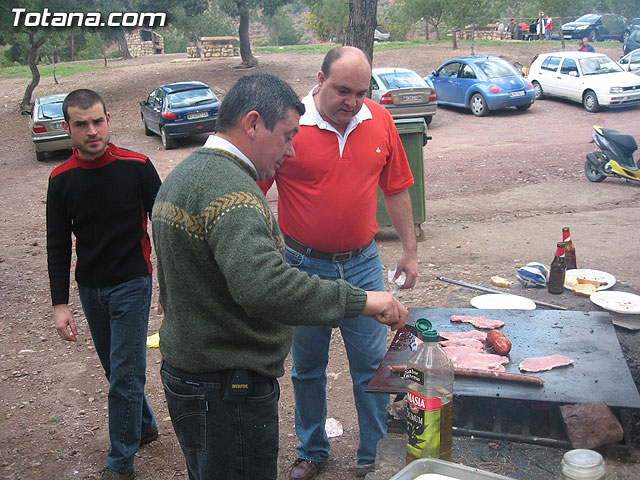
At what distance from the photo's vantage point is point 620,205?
9.92m

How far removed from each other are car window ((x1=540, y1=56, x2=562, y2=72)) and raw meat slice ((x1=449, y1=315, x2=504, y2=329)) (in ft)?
58.6

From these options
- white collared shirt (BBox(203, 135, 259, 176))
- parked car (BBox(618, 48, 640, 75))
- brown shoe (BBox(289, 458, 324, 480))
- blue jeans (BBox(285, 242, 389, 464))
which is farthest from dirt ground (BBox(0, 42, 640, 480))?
parked car (BBox(618, 48, 640, 75))

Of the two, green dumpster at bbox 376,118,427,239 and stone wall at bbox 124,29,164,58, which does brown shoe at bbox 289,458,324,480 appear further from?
stone wall at bbox 124,29,164,58

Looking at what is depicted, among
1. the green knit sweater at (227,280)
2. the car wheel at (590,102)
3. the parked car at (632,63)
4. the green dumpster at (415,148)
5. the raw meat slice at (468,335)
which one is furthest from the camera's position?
the parked car at (632,63)

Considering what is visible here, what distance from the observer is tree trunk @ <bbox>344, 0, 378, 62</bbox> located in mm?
9492

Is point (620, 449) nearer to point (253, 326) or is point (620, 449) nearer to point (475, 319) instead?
point (475, 319)

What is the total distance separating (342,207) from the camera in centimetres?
336

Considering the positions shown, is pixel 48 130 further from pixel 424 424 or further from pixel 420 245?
pixel 424 424

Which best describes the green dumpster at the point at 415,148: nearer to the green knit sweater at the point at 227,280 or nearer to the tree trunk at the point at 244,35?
the green knit sweater at the point at 227,280

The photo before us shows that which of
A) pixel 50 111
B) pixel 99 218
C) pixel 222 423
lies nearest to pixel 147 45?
pixel 50 111

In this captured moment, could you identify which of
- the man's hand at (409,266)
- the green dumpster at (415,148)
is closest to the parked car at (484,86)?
the green dumpster at (415,148)

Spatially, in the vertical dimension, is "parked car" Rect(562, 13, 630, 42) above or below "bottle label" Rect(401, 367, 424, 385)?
above

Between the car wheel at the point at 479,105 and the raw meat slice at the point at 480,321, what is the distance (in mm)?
16086

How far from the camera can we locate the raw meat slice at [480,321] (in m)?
3.33
